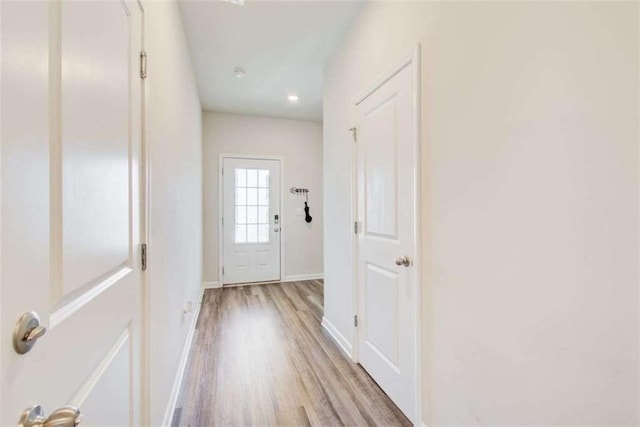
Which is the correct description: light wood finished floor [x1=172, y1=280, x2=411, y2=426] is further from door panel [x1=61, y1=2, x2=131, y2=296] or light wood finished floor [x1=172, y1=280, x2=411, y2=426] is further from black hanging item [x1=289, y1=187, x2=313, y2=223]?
black hanging item [x1=289, y1=187, x2=313, y2=223]

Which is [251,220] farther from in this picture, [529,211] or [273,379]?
[529,211]

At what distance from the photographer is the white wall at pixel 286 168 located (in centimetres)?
451

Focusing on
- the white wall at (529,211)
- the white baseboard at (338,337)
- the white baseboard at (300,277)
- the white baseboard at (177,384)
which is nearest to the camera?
the white wall at (529,211)

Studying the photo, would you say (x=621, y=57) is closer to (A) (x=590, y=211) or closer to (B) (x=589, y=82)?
(B) (x=589, y=82)

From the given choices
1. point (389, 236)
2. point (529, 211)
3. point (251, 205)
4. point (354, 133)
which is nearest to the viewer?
point (529, 211)

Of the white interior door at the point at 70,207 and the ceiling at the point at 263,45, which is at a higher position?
the ceiling at the point at 263,45

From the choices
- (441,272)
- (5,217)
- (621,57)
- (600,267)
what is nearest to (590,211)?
(600,267)

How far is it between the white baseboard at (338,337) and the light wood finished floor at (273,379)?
0.18ft

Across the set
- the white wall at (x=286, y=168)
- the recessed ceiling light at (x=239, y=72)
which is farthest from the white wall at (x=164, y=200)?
the white wall at (x=286, y=168)

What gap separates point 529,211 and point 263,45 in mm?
2548

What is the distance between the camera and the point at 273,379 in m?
2.05

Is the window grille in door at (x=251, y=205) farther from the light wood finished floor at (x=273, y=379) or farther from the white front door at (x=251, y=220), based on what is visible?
the light wood finished floor at (x=273, y=379)

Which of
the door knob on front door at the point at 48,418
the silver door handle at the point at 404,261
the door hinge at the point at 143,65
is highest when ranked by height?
the door hinge at the point at 143,65

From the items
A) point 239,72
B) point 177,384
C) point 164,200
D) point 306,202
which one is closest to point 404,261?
point 164,200
